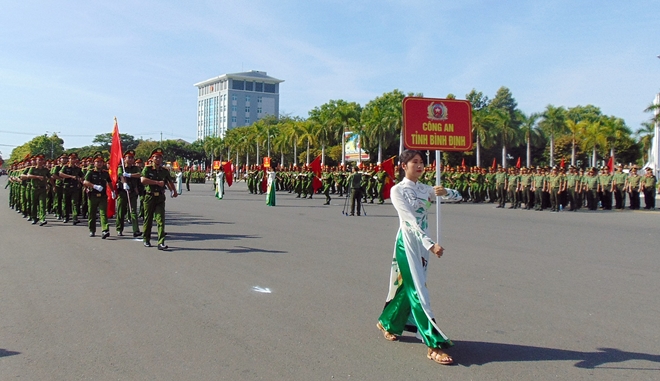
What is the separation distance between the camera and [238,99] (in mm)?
171250

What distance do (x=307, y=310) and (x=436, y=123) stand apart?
7.69ft

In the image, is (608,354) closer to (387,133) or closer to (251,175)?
(251,175)

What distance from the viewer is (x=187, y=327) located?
5.64 meters

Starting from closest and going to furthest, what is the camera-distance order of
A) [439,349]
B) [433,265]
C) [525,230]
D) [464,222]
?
[439,349] → [433,265] → [525,230] → [464,222]

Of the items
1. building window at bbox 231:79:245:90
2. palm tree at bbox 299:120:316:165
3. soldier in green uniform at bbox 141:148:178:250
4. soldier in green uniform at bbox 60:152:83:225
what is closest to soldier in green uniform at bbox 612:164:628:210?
soldier in green uniform at bbox 141:148:178:250

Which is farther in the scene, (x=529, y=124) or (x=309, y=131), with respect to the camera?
(x=309, y=131)

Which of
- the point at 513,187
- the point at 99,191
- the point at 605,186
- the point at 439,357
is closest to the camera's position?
the point at 439,357

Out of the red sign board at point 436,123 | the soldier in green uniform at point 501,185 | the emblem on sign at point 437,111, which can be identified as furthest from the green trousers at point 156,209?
the soldier in green uniform at point 501,185

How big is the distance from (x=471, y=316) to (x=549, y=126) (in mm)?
56588

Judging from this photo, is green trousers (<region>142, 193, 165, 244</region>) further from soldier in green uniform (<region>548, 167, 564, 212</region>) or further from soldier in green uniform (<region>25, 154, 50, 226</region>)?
soldier in green uniform (<region>548, 167, 564, 212</region>)

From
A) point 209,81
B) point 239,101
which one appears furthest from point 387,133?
point 209,81

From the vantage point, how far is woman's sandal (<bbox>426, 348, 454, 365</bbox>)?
4.58 meters

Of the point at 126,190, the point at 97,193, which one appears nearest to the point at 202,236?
the point at 126,190

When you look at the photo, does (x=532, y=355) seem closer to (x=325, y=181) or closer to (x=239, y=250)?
(x=239, y=250)
